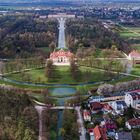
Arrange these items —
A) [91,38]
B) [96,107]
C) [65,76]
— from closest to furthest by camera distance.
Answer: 1. [96,107]
2. [65,76]
3. [91,38]

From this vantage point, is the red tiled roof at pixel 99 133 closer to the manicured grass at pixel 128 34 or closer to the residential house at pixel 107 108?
the residential house at pixel 107 108

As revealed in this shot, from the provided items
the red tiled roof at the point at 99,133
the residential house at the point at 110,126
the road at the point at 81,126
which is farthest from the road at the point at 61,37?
the red tiled roof at the point at 99,133

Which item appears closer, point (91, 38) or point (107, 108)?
point (107, 108)

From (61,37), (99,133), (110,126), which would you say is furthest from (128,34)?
(99,133)

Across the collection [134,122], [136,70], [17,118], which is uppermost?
[136,70]

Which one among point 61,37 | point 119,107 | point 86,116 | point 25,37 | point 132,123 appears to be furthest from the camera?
point 61,37

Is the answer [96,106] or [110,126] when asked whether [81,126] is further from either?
[96,106]

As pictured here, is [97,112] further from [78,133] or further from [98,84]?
[98,84]
